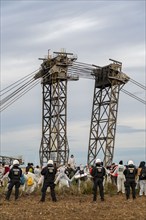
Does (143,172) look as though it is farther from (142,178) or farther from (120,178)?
(120,178)

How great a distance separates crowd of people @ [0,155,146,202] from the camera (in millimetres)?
21484

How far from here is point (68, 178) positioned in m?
25.5

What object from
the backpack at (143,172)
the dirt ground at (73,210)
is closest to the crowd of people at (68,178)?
the backpack at (143,172)

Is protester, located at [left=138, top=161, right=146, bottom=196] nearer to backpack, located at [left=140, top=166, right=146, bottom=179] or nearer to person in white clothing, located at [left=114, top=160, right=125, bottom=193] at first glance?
backpack, located at [left=140, top=166, right=146, bottom=179]

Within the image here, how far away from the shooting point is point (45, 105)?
165ft

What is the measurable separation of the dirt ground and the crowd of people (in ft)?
2.07

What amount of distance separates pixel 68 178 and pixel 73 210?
24.9 feet

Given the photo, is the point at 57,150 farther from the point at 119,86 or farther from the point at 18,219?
the point at 18,219

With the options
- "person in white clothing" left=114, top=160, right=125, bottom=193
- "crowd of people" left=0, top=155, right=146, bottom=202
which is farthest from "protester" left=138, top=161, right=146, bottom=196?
"person in white clothing" left=114, top=160, right=125, bottom=193

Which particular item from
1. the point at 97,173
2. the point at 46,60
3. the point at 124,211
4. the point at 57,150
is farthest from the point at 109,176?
the point at 46,60

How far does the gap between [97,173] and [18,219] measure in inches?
262

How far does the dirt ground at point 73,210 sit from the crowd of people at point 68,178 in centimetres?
63

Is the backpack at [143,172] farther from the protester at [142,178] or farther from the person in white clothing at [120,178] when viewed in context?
the person in white clothing at [120,178]

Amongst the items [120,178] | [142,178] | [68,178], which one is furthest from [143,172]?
[68,178]
